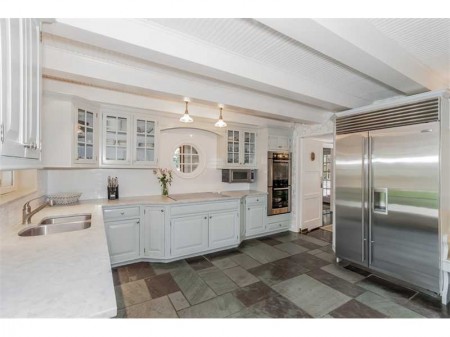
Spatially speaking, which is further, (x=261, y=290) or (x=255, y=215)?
(x=255, y=215)

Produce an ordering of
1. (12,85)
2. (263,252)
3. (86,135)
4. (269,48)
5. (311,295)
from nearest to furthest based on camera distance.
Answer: (12,85) → (269,48) → (311,295) → (86,135) → (263,252)

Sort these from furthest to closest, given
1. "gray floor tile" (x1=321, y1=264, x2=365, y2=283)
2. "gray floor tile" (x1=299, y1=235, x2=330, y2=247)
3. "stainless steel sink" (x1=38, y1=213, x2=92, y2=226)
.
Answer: "gray floor tile" (x1=299, y1=235, x2=330, y2=247)
"gray floor tile" (x1=321, y1=264, x2=365, y2=283)
"stainless steel sink" (x1=38, y1=213, x2=92, y2=226)

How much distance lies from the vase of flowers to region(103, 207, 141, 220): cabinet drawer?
0.70m

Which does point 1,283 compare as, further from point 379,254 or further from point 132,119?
point 379,254

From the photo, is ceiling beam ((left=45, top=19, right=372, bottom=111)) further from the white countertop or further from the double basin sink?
the double basin sink

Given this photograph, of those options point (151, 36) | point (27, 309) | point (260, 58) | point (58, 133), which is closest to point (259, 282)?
point (27, 309)

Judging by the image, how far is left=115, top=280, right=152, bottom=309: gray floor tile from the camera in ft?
7.66

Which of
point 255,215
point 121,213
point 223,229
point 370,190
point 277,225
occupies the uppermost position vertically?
point 370,190

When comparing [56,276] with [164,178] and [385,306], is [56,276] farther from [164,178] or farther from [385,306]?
[385,306]

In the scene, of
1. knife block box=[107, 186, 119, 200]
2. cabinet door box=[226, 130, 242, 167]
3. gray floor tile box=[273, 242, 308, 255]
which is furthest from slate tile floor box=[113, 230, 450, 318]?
cabinet door box=[226, 130, 242, 167]

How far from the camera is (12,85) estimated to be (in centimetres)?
92

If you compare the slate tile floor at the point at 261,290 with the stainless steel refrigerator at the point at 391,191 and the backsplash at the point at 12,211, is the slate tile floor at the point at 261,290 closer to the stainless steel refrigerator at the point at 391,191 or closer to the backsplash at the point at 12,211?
the stainless steel refrigerator at the point at 391,191

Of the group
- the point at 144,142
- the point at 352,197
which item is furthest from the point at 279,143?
the point at 144,142

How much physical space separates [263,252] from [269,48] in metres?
3.00
